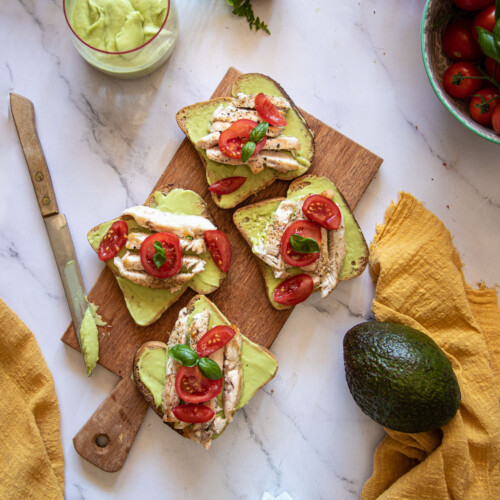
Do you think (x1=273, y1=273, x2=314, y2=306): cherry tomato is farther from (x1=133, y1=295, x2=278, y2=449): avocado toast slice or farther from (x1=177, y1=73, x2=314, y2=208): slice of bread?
(x1=177, y1=73, x2=314, y2=208): slice of bread

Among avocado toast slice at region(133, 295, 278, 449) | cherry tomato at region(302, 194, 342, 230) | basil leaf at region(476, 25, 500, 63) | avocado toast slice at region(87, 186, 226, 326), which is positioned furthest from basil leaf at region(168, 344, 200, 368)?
basil leaf at region(476, 25, 500, 63)

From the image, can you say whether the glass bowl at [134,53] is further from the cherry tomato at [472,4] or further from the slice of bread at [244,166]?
the cherry tomato at [472,4]

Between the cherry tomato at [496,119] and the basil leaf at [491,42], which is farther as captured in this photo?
the cherry tomato at [496,119]

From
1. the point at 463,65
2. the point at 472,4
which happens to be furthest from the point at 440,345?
the point at 472,4

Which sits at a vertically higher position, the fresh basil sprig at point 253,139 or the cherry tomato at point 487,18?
the cherry tomato at point 487,18

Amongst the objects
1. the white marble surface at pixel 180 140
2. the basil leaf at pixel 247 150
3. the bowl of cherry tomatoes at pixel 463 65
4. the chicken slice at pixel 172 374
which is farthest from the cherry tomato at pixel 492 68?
the chicken slice at pixel 172 374

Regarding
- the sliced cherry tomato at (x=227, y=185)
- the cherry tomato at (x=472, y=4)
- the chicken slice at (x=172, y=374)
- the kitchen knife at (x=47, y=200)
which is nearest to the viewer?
the cherry tomato at (x=472, y=4)

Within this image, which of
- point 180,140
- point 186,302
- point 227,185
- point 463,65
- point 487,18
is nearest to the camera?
point 487,18

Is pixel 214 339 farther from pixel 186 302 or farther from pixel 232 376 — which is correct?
pixel 186 302
